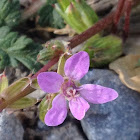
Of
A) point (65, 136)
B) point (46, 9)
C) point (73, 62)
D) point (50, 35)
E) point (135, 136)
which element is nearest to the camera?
point (73, 62)

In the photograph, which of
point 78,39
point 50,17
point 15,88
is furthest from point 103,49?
point 15,88

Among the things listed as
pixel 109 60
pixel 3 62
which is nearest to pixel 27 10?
pixel 3 62

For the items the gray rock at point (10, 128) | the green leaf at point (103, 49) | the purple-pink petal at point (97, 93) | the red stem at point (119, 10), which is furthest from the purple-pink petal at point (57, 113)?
the red stem at point (119, 10)

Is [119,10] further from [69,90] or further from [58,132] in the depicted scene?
[58,132]

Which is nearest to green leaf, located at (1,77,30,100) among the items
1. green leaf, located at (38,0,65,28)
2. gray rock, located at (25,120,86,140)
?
gray rock, located at (25,120,86,140)

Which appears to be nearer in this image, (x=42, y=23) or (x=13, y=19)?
(x=13, y=19)

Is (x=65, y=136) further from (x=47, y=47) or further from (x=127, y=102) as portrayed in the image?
(x=47, y=47)
